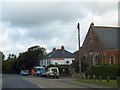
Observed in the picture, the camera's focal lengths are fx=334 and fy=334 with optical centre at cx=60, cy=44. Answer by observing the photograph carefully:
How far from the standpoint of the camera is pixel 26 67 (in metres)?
118

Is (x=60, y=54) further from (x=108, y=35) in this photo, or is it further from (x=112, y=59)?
(x=112, y=59)

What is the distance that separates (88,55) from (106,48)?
7.83 meters

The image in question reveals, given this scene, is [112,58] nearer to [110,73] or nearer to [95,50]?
[95,50]

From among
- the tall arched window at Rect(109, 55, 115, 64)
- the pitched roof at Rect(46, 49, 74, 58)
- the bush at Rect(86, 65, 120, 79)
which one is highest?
the pitched roof at Rect(46, 49, 74, 58)

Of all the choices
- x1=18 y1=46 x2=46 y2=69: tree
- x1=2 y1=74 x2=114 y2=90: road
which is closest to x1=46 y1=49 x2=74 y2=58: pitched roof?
x1=18 y1=46 x2=46 y2=69: tree

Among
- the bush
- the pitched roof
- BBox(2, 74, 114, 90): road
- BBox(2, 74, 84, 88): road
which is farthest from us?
the pitched roof

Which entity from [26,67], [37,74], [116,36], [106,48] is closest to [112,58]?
[106,48]

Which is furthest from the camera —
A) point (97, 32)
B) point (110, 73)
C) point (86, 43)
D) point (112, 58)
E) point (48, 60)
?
point (48, 60)

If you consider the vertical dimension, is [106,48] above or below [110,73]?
above

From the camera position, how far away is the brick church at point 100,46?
72.1 metres

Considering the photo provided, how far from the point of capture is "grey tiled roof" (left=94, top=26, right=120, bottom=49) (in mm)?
73938

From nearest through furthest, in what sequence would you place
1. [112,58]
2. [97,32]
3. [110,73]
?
[110,73] → [112,58] → [97,32]

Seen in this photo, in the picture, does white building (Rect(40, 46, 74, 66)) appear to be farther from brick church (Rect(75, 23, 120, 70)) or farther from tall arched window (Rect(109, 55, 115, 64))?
tall arched window (Rect(109, 55, 115, 64))

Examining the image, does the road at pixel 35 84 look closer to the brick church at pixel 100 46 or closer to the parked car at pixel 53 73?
the parked car at pixel 53 73
